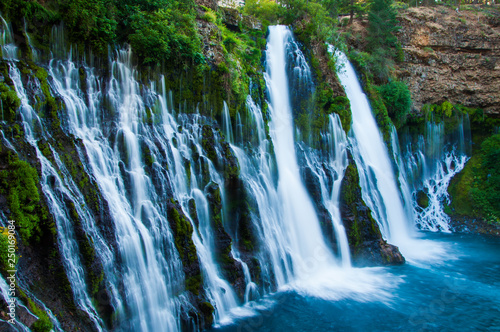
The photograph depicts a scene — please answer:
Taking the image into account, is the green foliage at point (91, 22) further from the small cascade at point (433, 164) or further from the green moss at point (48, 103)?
the small cascade at point (433, 164)

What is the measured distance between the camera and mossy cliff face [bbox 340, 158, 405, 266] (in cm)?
Answer: 1535

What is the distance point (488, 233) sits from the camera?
68.4 feet

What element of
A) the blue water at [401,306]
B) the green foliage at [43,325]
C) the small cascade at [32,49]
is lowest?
the blue water at [401,306]

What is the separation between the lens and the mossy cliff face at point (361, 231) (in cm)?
1535

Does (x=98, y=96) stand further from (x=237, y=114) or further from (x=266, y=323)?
(x=266, y=323)

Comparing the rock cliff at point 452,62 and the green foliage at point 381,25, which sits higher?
the green foliage at point 381,25

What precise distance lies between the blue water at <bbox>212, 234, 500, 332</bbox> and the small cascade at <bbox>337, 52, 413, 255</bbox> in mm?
3212

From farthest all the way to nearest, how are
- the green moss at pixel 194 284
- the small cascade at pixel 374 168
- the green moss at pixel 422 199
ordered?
→ 1. the green moss at pixel 422 199
2. the small cascade at pixel 374 168
3. the green moss at pixel 194 284

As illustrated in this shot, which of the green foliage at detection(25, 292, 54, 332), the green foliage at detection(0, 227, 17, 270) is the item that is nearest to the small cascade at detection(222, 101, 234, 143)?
the green foliage at detection(0, 227, 17, 270)

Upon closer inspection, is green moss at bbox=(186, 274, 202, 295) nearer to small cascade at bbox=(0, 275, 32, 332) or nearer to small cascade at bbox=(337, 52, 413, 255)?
small cascade at bbox=(0, 275, 32, 332)

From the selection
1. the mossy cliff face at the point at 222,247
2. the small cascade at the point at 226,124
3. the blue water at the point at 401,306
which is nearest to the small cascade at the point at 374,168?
the blue water at the point at 401,306

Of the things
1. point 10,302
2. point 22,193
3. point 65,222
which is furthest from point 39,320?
point 22,193

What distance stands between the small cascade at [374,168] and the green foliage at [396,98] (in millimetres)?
2513

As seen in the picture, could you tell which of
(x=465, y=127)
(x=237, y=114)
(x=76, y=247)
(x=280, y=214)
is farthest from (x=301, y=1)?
(x=76, y=247)
